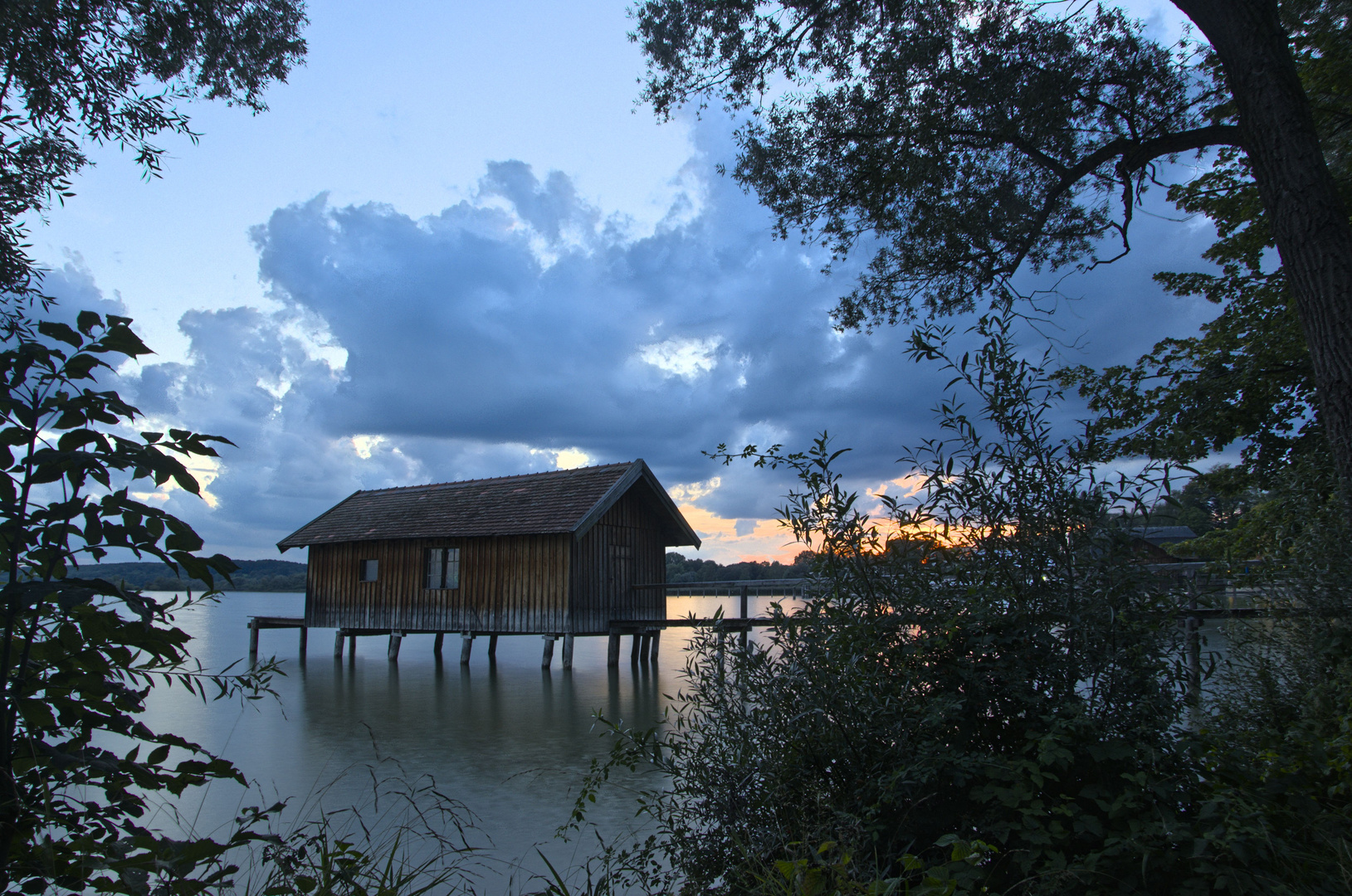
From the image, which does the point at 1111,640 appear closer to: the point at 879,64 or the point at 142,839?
the point at 142,839

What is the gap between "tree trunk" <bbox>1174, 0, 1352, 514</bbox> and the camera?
5.33 metres

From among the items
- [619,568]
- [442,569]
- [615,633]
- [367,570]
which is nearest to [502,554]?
[442,569]

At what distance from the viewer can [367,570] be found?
24.2 m

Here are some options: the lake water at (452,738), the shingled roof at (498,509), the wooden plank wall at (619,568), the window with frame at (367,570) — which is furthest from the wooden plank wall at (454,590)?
the lake water at (452,738)

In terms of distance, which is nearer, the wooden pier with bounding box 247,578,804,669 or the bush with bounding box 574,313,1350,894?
the bush with bounding box 574,313,1350,894

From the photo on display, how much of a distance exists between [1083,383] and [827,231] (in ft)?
21.3

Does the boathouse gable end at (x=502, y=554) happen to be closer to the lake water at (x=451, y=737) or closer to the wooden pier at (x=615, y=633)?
the wooden pier at (x=615, y=633)

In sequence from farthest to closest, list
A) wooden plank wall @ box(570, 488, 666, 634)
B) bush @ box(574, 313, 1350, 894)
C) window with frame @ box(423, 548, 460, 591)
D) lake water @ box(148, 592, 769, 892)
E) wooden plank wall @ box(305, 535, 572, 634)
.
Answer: window with frame @ box(423, 548, 460, 591)
wooden plank wall @ box(570, 488, 666, 634)
wooden plank wall @ box(305, 535, 572, 634)
lake water @ box(148, 592, 769, 892)
bush @ box(574, 313, 1350, 894)

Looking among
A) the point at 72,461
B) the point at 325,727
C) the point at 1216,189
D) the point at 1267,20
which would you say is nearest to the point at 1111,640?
the point at 72,461

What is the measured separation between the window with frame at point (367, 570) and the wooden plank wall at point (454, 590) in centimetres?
→ 14

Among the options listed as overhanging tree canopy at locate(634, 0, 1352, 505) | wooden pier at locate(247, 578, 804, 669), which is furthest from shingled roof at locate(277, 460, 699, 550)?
overhanging tree canopy at locate(634, 0, 1352, 505)

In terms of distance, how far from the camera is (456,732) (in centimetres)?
1412

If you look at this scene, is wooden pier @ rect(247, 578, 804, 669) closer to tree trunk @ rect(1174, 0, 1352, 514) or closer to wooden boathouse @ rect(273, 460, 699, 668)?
wooden boathouse @ rect(273, 460, 699, 668)

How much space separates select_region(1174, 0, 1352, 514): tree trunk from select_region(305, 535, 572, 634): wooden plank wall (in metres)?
16.3
